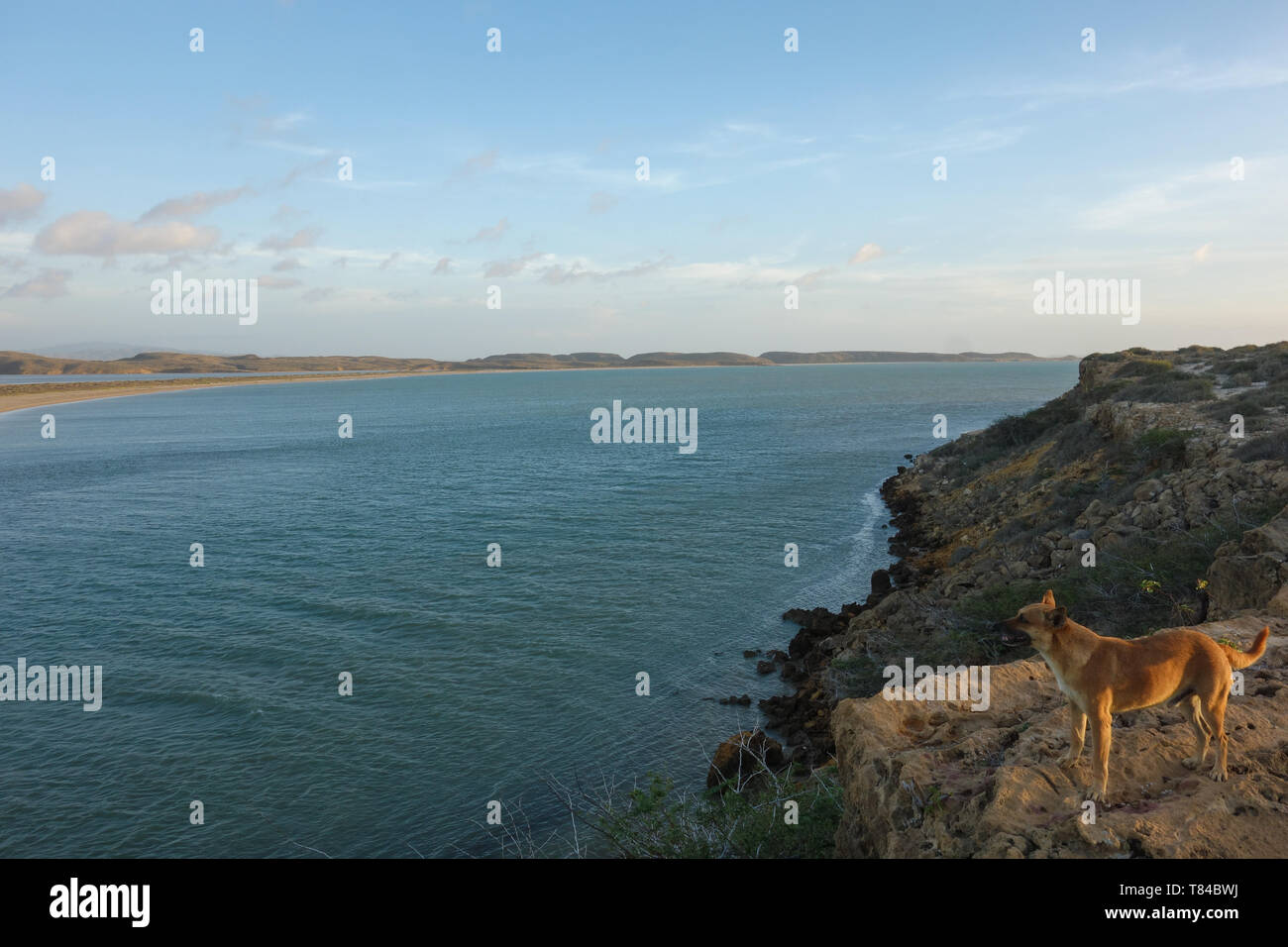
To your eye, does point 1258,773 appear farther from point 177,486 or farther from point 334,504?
point 177,486

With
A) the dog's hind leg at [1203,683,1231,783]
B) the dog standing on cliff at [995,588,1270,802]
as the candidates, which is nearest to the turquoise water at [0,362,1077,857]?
the dog standing on cliff at [995,588,1270,802]

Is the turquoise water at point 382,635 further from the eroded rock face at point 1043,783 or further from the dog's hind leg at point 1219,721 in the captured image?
the dog's hind leg at point 1219,721

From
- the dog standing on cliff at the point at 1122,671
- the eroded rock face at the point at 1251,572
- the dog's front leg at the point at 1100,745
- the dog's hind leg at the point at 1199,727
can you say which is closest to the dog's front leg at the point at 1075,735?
the dog standing on cliff at the point at 1122,671

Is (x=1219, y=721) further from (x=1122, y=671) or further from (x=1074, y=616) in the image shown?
(x=1074, y=616)

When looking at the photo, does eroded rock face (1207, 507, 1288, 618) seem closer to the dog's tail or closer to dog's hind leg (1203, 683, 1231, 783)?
the dog's tail
